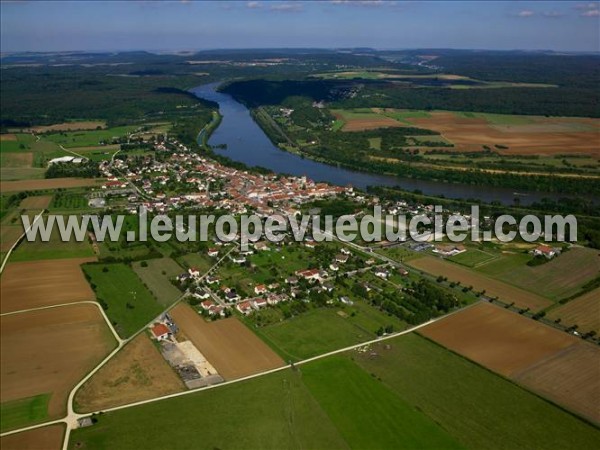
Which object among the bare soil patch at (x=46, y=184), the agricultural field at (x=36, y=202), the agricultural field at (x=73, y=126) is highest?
the agricultural field at (x=73, y=126)

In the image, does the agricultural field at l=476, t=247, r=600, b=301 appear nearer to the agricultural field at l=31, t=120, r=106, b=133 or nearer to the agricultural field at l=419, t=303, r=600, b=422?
the agricultural field at l=419, t=303, r=600, b=422

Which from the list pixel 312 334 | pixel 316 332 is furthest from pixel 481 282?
pixel 312 334

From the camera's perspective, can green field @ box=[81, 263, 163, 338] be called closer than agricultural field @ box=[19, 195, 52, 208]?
Yes

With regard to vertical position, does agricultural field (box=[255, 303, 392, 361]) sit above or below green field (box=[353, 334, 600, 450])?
above

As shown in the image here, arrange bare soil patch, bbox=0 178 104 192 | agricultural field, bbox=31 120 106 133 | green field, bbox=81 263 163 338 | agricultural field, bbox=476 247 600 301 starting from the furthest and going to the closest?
agricultural field, bbox=31 120 106 133 → bare soil patch, bbox=0 178 104 192 → agricultural field, bbox=476 247 600 301 → green field, bbox=81 263 163 338

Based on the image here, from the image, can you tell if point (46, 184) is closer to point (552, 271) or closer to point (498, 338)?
point (498, 338)

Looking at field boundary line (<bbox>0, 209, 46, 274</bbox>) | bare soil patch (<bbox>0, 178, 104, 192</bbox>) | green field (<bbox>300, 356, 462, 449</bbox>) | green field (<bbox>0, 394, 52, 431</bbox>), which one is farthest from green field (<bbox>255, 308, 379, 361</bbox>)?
bare soil patch (<bbox>0, 178, 104, 192</bbox>)

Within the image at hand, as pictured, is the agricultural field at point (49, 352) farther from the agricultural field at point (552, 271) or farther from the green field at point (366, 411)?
the agricultural field at point (552, 271)

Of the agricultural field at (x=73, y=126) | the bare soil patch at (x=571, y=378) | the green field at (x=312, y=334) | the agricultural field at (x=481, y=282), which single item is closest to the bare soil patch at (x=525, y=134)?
the agricultural field at (x=481, y=282)
